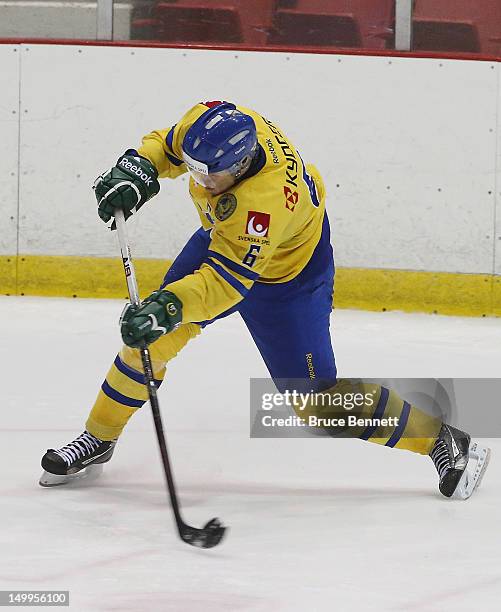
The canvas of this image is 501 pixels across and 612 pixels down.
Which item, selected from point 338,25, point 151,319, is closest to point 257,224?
point 151,319

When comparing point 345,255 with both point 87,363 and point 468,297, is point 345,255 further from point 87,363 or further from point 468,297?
point 87,363

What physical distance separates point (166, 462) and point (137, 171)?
2.45 ft

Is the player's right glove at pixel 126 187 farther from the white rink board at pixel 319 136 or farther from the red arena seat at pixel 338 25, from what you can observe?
the red arena seat at pixel 338 25

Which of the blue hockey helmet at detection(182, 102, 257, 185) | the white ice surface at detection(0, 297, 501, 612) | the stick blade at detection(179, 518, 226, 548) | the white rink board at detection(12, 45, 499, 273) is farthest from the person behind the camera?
the white rink board at detection(12, 45, 499, 273)

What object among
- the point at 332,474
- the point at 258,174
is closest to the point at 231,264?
the point at 258,174

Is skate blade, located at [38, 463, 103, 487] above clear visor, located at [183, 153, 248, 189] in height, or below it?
below

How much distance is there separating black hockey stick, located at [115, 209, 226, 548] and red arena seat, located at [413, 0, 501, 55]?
3090 mm

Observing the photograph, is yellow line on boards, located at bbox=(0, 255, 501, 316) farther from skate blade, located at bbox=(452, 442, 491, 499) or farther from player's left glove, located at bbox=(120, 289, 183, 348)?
player's left glove, located at bbox=(120, 289, 183, 348)

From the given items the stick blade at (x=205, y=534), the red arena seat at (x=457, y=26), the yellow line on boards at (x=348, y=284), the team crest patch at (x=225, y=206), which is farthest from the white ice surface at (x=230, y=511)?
the red arena seat at (x=457, y=26)

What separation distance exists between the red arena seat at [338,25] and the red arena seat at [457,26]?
15 cm

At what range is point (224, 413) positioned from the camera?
12.4 ft

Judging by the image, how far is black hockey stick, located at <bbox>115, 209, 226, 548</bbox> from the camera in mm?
2467

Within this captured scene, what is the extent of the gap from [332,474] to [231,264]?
80 centimetres

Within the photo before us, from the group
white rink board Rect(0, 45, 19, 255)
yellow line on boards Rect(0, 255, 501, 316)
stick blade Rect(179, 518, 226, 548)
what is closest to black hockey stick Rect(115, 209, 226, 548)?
stick blade Rect(179, 518, 226, 548)
